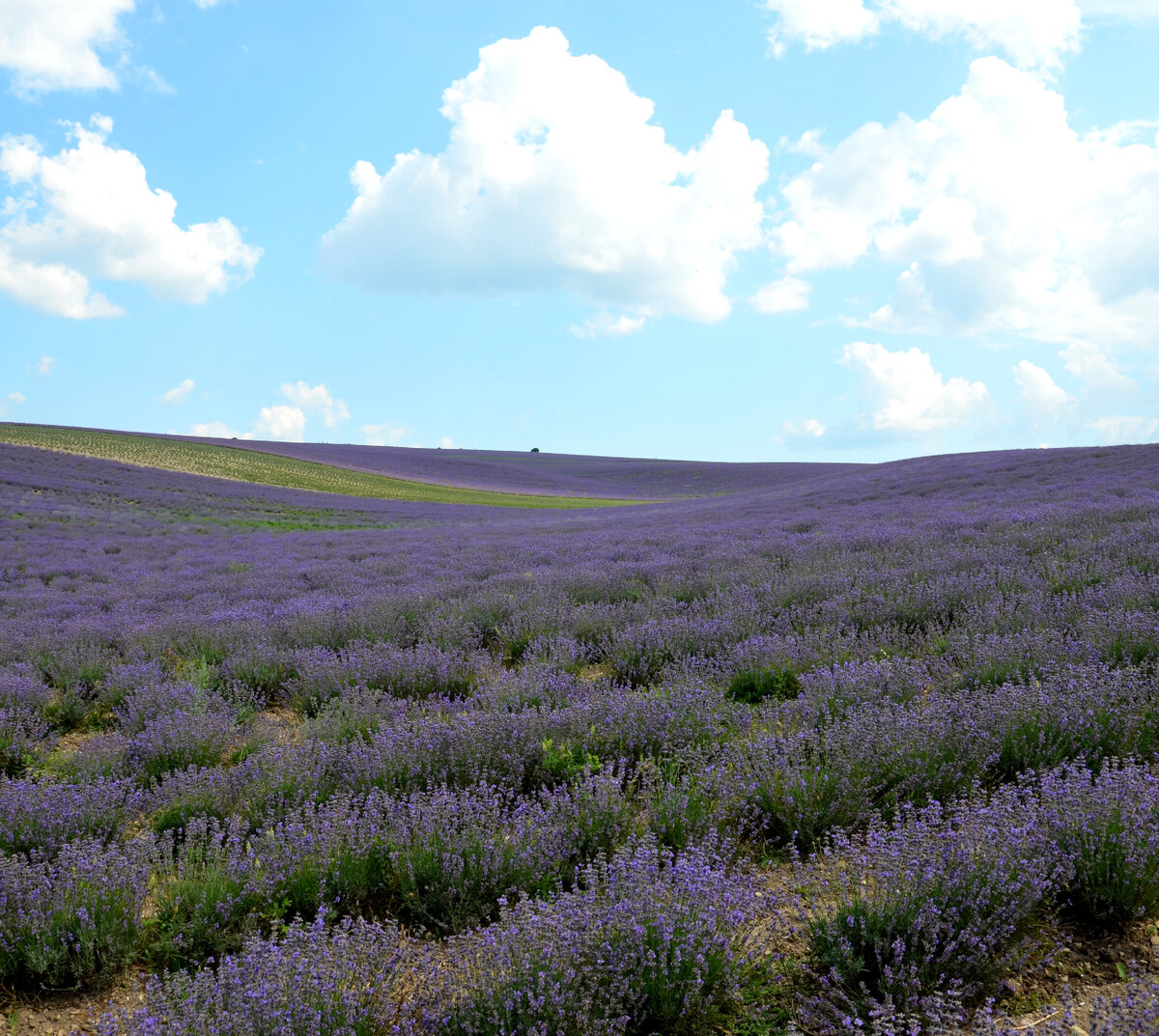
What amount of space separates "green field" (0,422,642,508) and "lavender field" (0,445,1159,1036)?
110 feet

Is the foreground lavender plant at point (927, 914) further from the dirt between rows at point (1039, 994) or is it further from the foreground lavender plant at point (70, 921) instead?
the foreground lavender plant at point (70, 921)

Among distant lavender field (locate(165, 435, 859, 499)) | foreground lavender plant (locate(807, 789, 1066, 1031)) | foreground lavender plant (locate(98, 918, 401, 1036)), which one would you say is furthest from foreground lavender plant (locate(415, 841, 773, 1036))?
distant lavender field (locate(165, 435, 859, 499))

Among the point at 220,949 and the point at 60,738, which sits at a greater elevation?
the point at 220,949

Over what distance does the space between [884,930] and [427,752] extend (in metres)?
2.23

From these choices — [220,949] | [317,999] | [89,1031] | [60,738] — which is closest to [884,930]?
[317,999]

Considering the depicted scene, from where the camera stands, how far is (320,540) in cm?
1752

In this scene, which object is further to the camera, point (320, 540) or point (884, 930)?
point (320, 540)

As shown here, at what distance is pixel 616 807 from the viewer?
→ 9.36ft

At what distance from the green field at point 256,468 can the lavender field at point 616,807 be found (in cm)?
3356

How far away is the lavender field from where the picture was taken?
2016 mm

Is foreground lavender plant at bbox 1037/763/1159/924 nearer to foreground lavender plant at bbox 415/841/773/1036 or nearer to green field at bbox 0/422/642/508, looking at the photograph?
foreground lavender plant at bbox 415/841/773/1036

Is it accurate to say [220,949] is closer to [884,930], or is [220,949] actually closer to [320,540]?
[884,930]

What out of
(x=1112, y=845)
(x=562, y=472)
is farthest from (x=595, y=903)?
(x=562, y=472)

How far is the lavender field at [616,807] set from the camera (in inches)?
79.4
